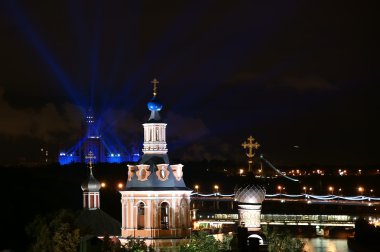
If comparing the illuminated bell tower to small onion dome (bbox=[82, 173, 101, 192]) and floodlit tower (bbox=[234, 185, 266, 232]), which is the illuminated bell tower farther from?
floodlit tower (bbox=[234, 185, 266, 232])

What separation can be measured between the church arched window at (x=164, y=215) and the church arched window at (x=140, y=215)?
85cm

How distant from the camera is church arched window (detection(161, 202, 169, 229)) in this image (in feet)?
182

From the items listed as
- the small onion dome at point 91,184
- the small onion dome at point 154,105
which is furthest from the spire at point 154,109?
the small onion dome at point 91,184

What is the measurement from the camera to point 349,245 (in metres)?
83.0

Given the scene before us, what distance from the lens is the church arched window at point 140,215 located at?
5538cm

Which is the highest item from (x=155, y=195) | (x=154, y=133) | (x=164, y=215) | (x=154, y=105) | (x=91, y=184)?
(x=154, y=105)

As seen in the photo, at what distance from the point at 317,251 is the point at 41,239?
1895 centimetres

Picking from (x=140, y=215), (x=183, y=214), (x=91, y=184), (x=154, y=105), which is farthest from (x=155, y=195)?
(x=91, y=184)

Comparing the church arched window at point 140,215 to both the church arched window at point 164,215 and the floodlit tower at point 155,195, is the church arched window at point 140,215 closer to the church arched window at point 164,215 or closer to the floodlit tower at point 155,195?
the floodlit tower at point 155,195

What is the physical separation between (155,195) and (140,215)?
1.36m

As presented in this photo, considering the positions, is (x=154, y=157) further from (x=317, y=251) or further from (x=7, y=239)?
(x=7, y=239)

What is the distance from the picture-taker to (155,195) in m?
54.9

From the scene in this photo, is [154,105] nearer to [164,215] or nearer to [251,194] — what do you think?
[164,215]

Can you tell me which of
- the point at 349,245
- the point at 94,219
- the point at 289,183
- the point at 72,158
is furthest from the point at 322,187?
the point at 94,219
